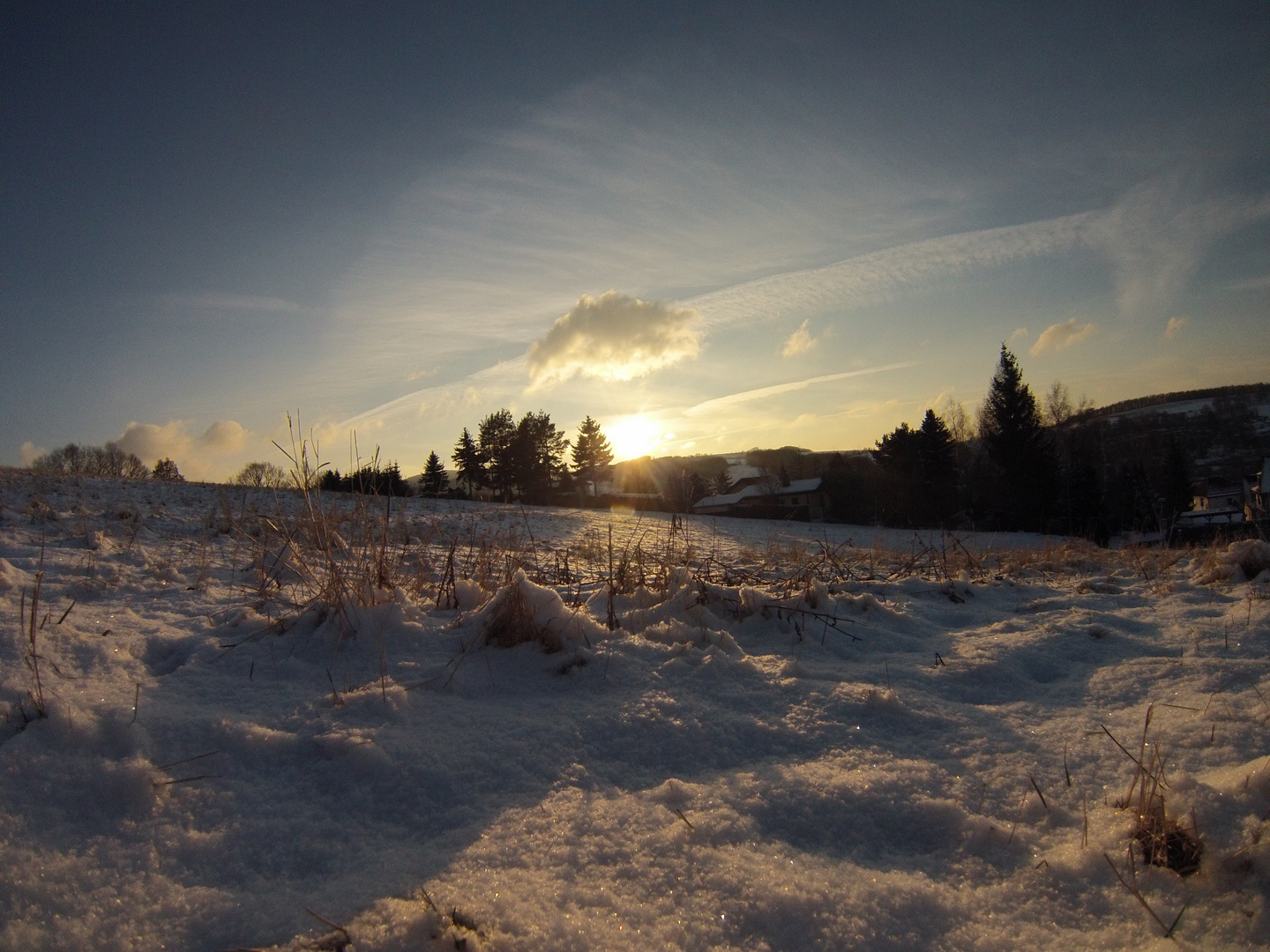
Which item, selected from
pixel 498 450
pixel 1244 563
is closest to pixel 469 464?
pixel 498 450

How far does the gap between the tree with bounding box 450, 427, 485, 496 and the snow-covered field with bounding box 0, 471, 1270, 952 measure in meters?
44.1

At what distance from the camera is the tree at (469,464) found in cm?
4638

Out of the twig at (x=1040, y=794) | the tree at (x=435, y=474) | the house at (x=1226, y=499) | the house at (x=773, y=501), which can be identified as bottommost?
the house at (x=1226, y=499)

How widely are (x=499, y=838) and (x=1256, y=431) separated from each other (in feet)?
307

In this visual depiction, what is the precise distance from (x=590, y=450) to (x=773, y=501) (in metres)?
15.1

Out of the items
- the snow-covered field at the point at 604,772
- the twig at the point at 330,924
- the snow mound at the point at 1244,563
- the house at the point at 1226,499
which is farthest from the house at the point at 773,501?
the twig at the point at 330,924

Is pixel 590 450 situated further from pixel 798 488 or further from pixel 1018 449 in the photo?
pixel 1018 449

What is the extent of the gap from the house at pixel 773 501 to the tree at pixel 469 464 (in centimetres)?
1770

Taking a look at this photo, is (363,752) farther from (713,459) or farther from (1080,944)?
(713,459)

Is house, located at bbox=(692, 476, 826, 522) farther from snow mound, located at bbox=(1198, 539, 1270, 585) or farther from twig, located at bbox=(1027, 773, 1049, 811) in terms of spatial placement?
twig, located at bbox=(1027, 773, 1049, 811)

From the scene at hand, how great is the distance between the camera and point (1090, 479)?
1309 inches

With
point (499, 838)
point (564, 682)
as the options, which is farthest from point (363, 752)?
point (564, 682)

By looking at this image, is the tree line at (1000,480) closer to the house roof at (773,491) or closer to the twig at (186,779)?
the house roof at (773,491)

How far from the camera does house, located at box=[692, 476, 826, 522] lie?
3603 centimetres
